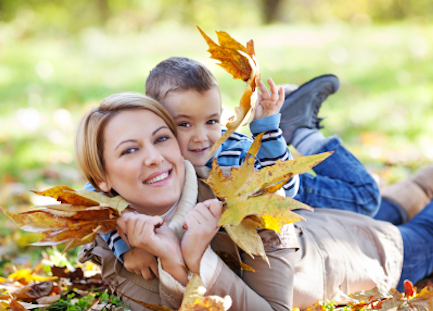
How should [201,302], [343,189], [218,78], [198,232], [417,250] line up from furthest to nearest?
[218,78] → [343,189] → [417,250] → [198,232] → [201,302]

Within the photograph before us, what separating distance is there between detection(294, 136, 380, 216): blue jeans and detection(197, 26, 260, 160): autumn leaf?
119cm

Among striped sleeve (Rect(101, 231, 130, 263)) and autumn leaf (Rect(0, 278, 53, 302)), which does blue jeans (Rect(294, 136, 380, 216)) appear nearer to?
striped sleeve (Rect(101, 231, 130, 263))

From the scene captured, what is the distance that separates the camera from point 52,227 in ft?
5.03

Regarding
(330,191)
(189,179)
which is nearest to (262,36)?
(330,191)

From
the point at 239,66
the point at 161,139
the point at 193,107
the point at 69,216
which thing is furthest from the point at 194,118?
the point at 69,216

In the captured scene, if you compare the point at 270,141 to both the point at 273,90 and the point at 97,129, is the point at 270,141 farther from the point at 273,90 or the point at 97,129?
the point at 97,129

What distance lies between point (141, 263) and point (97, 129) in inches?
23.0

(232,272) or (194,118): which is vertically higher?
(194,118)

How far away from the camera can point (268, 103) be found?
1.78 meters

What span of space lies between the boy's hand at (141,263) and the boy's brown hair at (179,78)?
767mm

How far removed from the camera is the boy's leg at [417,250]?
7.73 feet

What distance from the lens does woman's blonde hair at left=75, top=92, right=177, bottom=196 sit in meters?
1.80

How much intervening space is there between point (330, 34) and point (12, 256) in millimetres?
10421

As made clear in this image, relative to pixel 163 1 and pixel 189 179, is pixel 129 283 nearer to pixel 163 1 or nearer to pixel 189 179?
pixel 189 179
